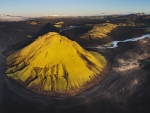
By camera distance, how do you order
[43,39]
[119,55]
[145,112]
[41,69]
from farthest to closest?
[119,55] < [43,39] < [41,69] < [145,112]

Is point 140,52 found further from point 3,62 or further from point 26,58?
point 3,62

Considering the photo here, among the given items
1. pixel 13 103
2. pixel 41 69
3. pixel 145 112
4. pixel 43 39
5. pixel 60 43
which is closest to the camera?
pixel 145 112

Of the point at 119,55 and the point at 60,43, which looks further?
the point at 119,55

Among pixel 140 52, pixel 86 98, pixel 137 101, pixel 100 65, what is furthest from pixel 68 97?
pixel 140 52

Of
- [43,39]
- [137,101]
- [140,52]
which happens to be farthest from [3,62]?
[140,52]

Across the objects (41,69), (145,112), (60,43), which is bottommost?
(145,112)

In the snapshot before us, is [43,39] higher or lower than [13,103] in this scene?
higher

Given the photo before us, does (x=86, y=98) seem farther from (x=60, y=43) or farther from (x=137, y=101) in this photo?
(x=60, y=43)
